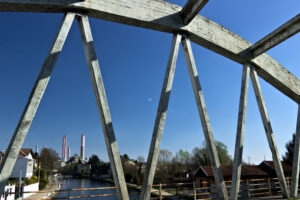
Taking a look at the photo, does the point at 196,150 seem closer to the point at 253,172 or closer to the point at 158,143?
the point at 253,172

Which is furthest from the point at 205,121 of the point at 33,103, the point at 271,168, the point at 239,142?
the point at 271,168

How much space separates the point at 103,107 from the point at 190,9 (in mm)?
3964

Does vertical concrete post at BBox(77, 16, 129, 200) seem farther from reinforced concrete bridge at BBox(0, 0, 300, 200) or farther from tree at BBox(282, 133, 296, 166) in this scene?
tree at BBox(282, 133, 296, 166)

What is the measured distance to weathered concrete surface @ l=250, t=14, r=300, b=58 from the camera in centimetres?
678

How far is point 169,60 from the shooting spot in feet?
19.8

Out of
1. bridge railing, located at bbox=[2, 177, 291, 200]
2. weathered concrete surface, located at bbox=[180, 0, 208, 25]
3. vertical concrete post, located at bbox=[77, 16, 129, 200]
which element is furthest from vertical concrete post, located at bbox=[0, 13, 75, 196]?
weathered concrete surface, located at bbox=[180, 0, 208, 25]

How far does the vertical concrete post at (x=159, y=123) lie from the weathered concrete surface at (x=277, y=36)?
3646 mm

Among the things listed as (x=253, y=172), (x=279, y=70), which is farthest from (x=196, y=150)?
(x=279, y=70)

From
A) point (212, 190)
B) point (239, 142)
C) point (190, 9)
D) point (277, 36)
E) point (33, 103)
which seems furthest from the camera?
point (212, 190)

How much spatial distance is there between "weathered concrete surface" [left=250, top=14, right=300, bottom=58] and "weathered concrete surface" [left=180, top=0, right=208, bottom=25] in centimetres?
318

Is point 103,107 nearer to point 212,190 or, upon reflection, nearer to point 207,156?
point 212,190

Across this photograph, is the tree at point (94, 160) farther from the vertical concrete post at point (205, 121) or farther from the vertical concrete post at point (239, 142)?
the vertical concrete post at point (205, 121)

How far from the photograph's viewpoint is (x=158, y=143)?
5.24m

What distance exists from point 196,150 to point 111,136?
4464 cm
